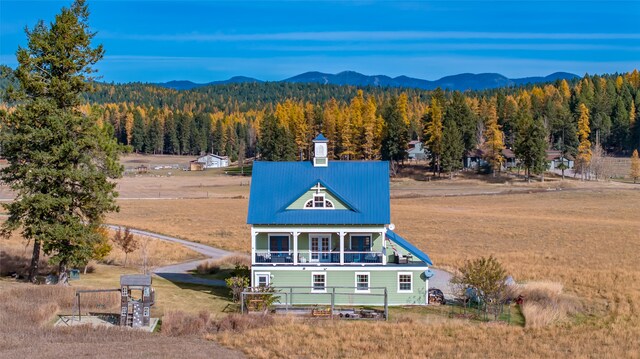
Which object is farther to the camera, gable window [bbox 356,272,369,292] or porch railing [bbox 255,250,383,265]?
porch railing [bbox 255,250,383,265]

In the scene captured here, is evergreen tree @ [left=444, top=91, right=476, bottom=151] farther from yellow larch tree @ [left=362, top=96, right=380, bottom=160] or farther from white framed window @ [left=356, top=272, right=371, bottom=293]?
white framed window @ [left=356, top=272, right=371, bottom=293]

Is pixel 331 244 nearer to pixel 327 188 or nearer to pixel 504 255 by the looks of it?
pixel 327 188

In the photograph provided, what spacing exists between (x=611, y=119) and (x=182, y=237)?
12843 cm

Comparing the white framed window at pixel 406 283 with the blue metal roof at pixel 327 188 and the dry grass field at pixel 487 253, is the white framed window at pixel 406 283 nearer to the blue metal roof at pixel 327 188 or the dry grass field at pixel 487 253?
the dry grass field at pixel 487 253

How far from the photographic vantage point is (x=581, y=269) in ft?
143

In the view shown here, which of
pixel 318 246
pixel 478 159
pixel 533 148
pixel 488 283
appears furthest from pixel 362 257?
pixel 478 159

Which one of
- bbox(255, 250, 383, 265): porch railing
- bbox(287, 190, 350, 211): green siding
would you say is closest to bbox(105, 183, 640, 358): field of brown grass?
bbox(255, 250, 383, 265): porch railing

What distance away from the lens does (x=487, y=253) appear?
51.0 metres

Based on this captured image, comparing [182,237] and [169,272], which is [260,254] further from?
[182,237]

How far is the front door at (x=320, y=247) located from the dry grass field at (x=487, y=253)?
540cm

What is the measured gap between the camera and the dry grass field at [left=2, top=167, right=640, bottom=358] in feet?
84.7

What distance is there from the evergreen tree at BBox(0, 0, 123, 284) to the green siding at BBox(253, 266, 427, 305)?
8.83 meters

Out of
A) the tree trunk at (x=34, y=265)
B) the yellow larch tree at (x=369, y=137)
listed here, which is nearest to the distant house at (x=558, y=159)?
the yellow larch tree at (x=369, y=137)

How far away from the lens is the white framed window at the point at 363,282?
34.0 metres
